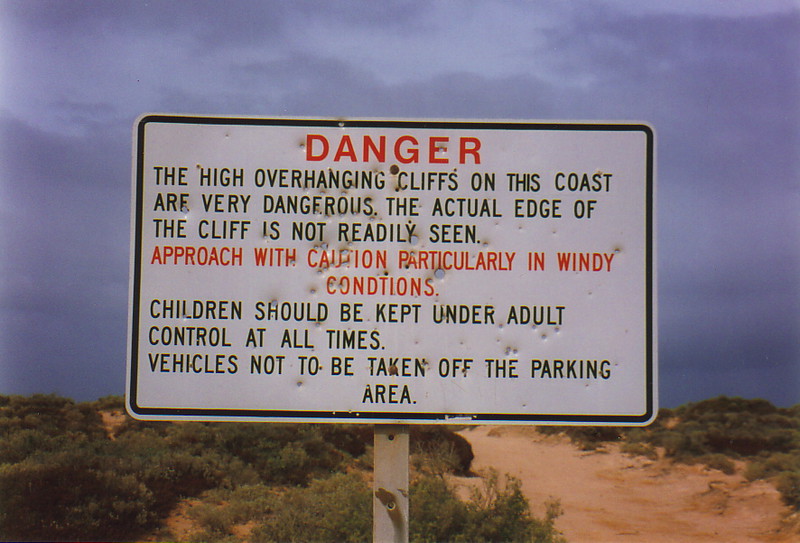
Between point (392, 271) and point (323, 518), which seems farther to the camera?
point (323, 518)

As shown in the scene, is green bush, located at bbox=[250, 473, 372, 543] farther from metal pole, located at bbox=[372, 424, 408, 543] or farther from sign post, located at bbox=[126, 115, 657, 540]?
sign post, located at bbox=[126, 115, 657, 540]

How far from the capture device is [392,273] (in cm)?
324

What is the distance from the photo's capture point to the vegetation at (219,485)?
7.87 meters

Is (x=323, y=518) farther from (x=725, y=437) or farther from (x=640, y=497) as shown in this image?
(x=725, y=437)

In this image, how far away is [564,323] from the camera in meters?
3.23

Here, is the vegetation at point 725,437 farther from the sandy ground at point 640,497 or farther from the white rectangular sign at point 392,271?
the white rectangular sign at point 392,271

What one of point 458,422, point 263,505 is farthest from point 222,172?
point 263,505

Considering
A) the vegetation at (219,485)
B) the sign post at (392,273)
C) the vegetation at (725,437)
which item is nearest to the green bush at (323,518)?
the vegetation at (219,485)

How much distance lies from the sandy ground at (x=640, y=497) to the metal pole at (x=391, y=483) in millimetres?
8129

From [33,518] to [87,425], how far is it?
5.53 meters

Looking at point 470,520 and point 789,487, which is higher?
point 470,520

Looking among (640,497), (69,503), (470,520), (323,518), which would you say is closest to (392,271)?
(323,518)

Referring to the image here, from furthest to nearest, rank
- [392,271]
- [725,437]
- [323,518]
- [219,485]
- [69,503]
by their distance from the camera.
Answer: [725,437], [219,485], [69,503], [323,518], [392,271]

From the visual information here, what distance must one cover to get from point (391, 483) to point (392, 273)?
1087 mm
